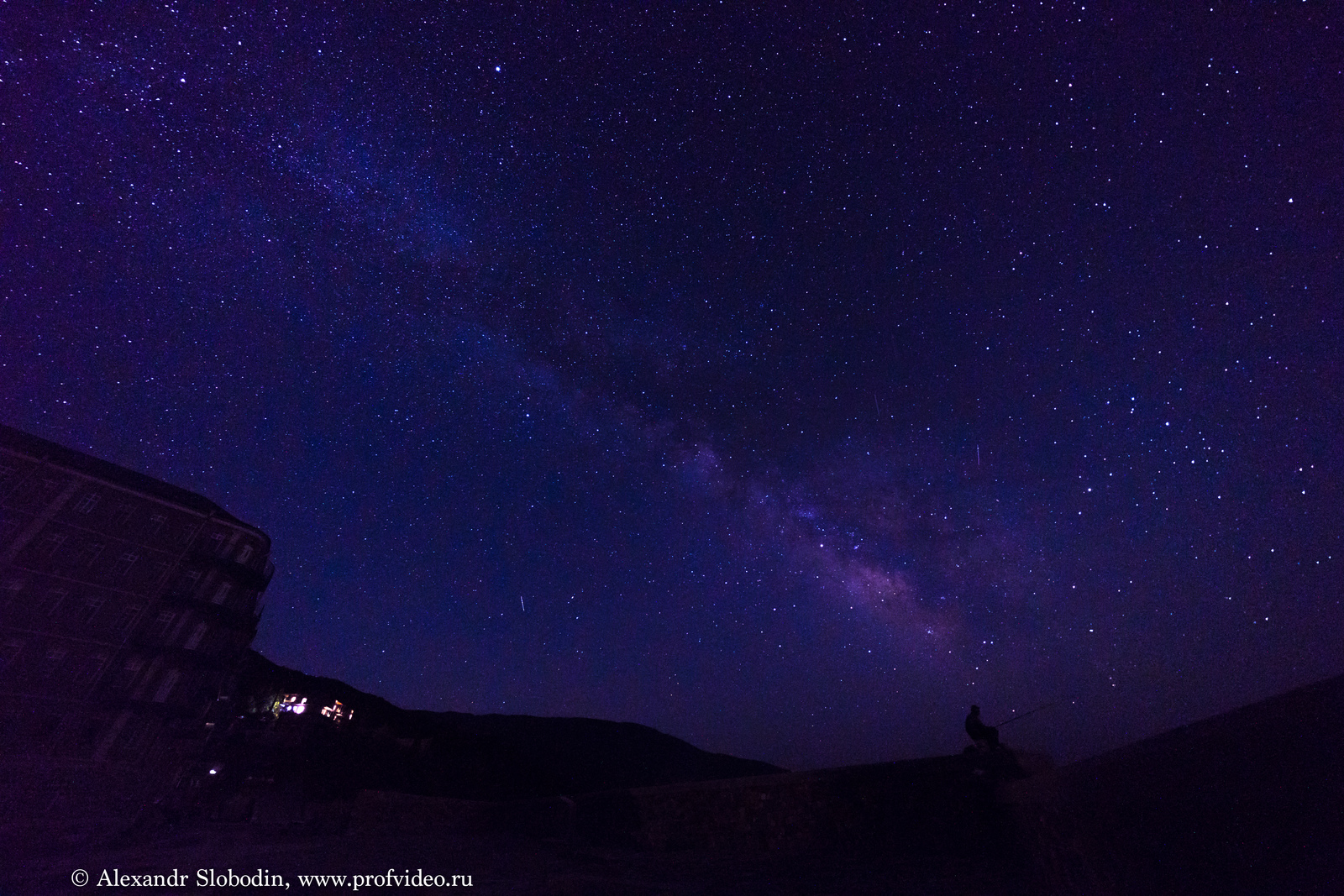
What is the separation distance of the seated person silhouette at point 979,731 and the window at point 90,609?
40644 millimetres

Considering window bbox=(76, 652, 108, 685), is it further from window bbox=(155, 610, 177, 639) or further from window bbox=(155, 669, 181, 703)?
window bbox=(155, 669, 181, 703)

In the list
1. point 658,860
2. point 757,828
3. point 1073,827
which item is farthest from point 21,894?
point 1073,827

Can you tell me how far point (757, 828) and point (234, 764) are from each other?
32.7 metres

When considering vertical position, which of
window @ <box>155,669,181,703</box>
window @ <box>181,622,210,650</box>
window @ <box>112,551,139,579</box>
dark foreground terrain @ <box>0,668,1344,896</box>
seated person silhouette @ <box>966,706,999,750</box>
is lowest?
dark foreground terrain @ <box>0,668,1344,896</box>

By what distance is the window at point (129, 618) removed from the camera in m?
30.0

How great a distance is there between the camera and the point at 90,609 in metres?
29.1

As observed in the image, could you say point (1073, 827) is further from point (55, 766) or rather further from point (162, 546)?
point (162, 546)

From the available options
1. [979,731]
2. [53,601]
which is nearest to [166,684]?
[53,601]

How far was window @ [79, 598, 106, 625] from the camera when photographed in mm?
28703

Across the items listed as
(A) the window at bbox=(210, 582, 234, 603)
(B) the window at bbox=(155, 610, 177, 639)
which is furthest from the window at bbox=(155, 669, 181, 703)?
(A) the window at bbox=(210, 582, 234, 603)

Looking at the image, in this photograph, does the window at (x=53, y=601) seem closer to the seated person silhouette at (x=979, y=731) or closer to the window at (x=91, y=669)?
the window at (x=91, y=669)

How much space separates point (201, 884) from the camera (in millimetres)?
7508

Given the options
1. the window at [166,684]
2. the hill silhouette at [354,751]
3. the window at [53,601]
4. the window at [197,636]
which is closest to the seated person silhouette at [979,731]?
the hill silhouette at [354,751]

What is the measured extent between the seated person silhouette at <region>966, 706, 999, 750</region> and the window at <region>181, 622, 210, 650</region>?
1610 inches
